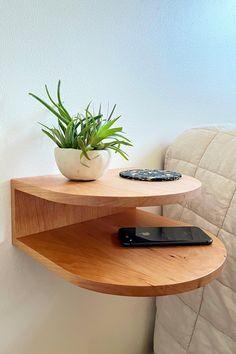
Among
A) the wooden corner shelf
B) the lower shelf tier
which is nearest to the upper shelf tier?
the wooden corner shelf

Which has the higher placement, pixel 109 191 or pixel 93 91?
pixel 93 91

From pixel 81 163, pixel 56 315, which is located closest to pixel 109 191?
pixel 81 163

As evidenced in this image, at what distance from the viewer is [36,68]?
2.24 feet

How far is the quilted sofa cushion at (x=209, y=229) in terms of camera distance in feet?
2.64

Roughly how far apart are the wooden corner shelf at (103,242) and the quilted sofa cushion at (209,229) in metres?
0.12

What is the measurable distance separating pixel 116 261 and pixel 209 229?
1.13 feet

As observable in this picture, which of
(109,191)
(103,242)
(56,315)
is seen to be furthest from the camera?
(56,315)

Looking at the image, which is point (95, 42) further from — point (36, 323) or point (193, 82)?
point (36, 323)

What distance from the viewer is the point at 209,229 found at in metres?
0.85

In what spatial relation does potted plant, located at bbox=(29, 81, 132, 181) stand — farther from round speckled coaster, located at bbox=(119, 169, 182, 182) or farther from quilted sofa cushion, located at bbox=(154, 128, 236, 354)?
quilted sofa cushion, located at bbox=(154, 128, 236, 354)

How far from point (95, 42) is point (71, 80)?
0.38 feet

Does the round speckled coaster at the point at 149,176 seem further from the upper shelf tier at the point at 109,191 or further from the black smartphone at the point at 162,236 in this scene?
the black smartphone at the point at 162,236

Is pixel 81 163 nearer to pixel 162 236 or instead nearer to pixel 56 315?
pixel 162 236

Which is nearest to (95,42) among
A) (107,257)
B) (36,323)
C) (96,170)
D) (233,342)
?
(96,170)
